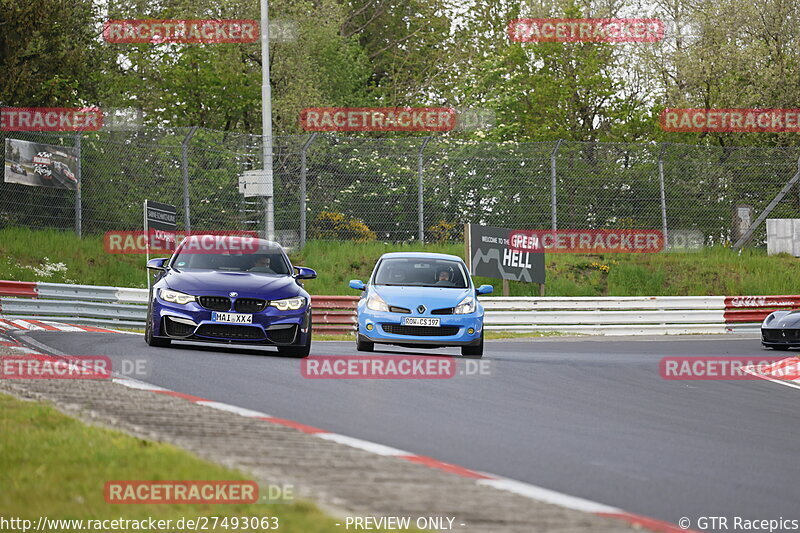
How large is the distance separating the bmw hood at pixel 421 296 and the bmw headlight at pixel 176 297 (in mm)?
3041

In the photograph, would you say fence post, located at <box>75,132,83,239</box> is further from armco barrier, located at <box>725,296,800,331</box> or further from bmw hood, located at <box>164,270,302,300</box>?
armco barrier, located at <box>725,296,800,331</box>

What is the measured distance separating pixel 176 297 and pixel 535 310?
14.2 metres

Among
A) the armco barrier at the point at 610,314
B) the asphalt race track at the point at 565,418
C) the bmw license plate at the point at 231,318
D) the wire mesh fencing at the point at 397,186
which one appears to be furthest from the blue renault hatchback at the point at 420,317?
the wire mesh fencing at the point at 397,186

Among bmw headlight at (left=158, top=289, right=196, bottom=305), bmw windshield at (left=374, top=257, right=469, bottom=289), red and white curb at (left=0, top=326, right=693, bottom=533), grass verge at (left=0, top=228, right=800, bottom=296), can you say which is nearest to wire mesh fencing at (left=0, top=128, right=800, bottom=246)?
grass verge at (left=0, top=228, right=800, bottom=296)

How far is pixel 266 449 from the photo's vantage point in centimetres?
661

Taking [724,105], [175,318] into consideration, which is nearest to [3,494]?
[175,318]

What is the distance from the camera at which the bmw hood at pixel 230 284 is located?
48.3 ft

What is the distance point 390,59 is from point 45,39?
76.4ft

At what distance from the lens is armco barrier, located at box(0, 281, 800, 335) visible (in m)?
23.8

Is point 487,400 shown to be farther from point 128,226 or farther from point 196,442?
point 128,226

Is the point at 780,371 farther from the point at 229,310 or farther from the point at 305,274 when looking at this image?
the point at 229,310

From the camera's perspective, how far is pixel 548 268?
31.5 meters

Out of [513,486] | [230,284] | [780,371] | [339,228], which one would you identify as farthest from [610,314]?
[513,486]

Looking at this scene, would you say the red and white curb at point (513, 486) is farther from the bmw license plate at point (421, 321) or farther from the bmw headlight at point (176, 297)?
the bmw license plate at point (421, 321)
